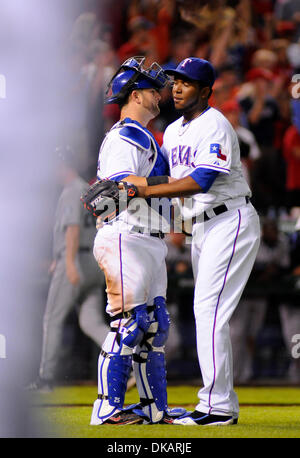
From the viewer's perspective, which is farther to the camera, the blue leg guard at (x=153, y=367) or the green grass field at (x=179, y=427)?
the blue leg guard at (x=153, y=367)

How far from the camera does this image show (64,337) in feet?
21.0

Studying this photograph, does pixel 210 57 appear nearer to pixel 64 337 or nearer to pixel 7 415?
pixel 64 337

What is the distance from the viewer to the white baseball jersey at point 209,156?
146 inches

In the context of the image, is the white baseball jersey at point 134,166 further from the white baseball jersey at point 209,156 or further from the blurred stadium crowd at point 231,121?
the blurred stadium crowd at point 231,121

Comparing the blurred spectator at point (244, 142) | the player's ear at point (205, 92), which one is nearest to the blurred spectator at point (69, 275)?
the blurred spectator at point (244, 142)

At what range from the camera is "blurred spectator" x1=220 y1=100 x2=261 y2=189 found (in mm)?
6738

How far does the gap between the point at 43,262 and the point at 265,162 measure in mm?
2291

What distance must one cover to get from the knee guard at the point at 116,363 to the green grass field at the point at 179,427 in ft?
0.36

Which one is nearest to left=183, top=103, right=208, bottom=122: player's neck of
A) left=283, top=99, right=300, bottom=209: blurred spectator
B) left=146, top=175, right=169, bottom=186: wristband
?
left=146, top=175, right=169, bottom=186: wristband

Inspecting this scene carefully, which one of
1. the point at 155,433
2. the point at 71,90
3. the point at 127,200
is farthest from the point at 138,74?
the point at 71,90

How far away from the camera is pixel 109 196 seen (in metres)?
3.59

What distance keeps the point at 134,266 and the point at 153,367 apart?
1.68 feet

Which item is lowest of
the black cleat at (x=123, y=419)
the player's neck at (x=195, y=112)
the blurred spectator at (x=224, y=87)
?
the black cleat at (x=123, y=419)

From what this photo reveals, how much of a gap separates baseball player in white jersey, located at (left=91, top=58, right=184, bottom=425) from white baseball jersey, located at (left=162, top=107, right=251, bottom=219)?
12 centimetres
